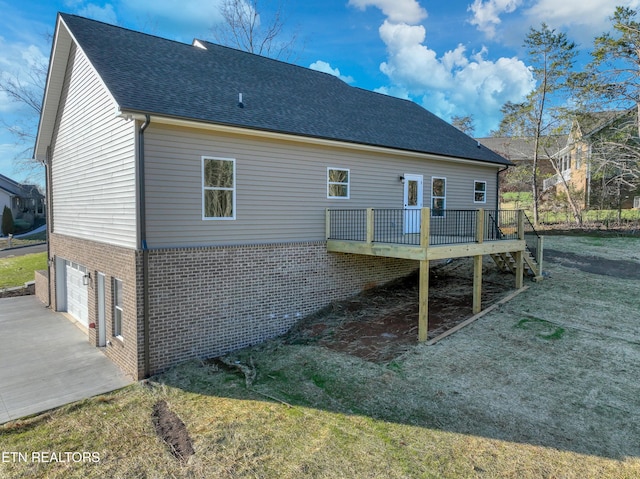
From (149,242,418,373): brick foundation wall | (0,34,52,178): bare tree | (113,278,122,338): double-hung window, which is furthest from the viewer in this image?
(0,34,52,178): bare tree

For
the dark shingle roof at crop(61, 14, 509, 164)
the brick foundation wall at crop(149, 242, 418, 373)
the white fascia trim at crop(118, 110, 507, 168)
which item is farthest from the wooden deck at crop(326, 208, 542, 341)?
the dark shingle roof at crop(61, 14, 509, 164)

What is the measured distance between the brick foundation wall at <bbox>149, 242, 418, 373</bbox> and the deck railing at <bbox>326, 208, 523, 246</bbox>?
80 cm

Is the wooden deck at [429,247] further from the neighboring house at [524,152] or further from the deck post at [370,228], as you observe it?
the neighboring house at [524,152]

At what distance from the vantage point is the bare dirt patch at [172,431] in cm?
551

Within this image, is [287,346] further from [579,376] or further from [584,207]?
[584,207]

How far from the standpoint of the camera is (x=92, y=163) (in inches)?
394

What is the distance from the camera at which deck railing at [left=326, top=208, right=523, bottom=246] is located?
9.79 meters

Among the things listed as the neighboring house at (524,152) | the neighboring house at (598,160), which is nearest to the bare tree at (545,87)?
the neighboring house at (598,160)

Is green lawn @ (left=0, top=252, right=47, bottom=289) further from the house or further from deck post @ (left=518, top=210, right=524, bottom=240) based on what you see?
deck post @ (left=518, top=210, right=524, bottom=240)

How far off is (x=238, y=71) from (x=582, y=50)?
1994 centimetres

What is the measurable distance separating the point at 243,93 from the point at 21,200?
44.6m

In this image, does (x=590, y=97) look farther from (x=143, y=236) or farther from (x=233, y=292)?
(x=143, y=236)

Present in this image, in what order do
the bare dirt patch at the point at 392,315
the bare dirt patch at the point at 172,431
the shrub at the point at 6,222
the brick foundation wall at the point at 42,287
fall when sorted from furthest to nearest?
the shrub at the point at 6,222
the brick foundation wall at the point at 42,287
the bare dirt patch at the point at 392,315
the bare dirt patch at the point at 172,431

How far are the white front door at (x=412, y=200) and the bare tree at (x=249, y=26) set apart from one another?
52.6 feet
